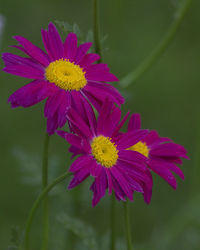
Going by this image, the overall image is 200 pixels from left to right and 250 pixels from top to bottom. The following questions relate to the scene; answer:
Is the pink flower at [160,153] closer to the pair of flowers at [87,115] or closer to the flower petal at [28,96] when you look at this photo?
the pair of flowers at [87,115]

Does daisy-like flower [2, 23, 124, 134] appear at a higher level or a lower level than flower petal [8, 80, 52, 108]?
higher

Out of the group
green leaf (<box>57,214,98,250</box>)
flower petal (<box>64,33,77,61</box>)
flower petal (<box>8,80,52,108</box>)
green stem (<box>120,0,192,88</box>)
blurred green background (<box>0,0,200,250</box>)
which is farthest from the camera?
blurred green background (<box>0,0,200,250</box>)

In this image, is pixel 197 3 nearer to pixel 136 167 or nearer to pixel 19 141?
pixel 19 141

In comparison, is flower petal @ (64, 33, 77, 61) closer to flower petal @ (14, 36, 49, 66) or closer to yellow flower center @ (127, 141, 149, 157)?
flower petal @ (14, 36, 49, 66)

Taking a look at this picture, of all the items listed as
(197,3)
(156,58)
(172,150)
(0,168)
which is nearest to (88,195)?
(156,58)

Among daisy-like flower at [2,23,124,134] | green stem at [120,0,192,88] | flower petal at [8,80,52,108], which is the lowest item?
flower petal at [8,80,52,108]

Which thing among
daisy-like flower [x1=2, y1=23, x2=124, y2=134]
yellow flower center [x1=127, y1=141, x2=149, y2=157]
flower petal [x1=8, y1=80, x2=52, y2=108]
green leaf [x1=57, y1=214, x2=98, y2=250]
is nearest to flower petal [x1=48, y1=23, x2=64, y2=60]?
daisy-like flower [x1=2, y1=23, x2=124, y2=134]

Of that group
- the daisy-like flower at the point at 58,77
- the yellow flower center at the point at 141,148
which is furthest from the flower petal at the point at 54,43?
the yellow flower center at the point at 141,148

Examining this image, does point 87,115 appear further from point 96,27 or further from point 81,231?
point 81,231
